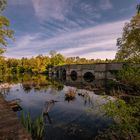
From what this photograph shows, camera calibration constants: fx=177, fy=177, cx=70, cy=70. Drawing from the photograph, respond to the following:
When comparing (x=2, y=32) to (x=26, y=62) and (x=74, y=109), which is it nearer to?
(x=74, y=109)

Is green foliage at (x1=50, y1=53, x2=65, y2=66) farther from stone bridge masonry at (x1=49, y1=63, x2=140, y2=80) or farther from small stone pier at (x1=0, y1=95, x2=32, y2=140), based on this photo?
small stone pier at (x1=0, y1=95, x2=32, y2=140)

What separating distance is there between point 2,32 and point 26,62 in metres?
118

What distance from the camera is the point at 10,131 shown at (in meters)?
8.05

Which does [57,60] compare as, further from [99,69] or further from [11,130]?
[11,130]

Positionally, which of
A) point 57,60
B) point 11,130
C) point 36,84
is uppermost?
point 57,60

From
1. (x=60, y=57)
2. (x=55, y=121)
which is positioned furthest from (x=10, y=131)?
(x=60, y=57)

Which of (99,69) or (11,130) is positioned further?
(99,69)

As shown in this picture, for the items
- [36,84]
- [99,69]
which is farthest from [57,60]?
[36,84]

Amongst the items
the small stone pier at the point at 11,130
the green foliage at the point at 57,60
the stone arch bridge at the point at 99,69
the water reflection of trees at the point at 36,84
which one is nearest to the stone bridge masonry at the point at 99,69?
the stone arch bridge at the point at 99,69

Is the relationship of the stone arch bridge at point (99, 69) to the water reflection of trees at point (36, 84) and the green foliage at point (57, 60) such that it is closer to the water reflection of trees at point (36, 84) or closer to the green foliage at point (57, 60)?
the water reflection of trees at point (36, 84)

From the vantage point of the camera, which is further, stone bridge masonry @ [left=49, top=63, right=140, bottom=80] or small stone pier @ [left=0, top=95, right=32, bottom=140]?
stone bridge masonry @ [left=49, top=63, right=140, bottom=80]

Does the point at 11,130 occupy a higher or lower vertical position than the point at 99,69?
lower

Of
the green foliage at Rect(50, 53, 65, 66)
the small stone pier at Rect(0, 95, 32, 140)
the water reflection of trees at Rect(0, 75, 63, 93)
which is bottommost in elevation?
the water reflection of trees at Rect(0, 75, 63, 93)

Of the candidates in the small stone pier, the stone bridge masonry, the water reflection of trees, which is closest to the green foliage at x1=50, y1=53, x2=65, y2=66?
the stone bridge masonry
